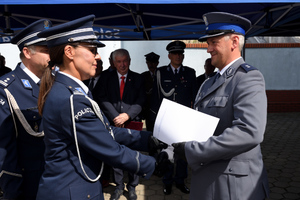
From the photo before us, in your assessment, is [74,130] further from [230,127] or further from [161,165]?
[230,127]

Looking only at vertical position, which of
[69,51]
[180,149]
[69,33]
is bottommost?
[180,149]

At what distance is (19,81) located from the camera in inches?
77.9

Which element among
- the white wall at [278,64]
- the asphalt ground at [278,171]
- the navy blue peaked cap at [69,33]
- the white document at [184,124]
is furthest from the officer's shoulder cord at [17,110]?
the white wall at [278,64]

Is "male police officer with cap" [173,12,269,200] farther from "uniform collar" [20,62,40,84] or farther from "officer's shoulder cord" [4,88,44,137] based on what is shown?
"uniform collar" [20,62,40,84]

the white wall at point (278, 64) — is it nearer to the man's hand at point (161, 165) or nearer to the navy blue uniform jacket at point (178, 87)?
the navy blue uniform jacket at point (178, 87)

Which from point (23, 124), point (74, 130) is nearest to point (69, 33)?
point (74, 130)

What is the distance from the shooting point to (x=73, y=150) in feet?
4.83

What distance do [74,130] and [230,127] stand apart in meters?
0.89

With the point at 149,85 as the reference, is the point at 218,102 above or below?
above

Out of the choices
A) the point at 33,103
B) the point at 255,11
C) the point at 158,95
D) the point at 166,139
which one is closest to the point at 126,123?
the point at 158,95

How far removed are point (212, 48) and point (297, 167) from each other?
4.22 metres

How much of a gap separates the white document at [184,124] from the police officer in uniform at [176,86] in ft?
7.64

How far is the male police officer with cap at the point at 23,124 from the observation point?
1838mm

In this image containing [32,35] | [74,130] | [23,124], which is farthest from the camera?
[32,35]
